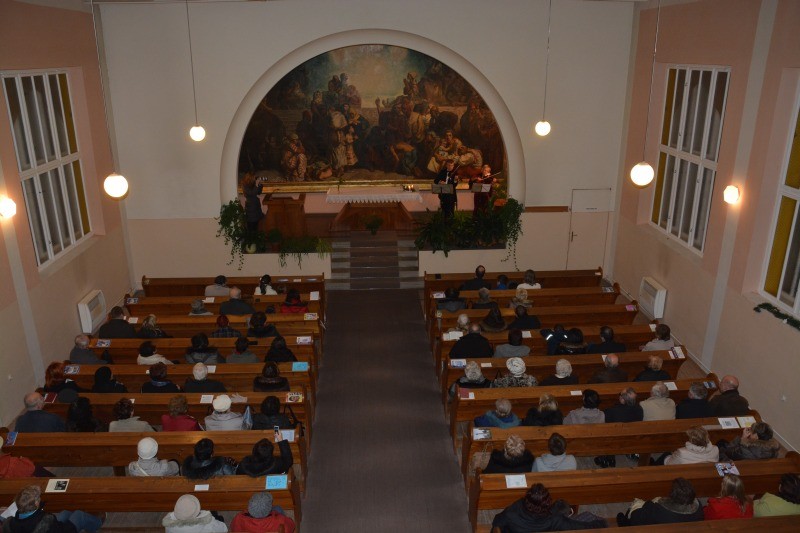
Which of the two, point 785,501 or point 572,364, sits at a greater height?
point 785,501

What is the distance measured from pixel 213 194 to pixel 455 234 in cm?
514

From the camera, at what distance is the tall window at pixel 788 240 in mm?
8180

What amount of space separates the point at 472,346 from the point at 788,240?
4352 millimetres

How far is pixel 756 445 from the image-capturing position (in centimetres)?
625

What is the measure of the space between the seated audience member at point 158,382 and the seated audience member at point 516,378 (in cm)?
395

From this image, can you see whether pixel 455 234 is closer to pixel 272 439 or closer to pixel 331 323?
pixel 331 323

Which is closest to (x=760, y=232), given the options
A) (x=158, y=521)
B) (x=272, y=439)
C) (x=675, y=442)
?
(x=675, y=442)

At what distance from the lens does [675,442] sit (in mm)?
6902

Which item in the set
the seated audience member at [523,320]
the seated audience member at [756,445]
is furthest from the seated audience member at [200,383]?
the seated audience member at [756,445]

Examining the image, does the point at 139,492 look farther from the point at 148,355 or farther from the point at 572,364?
the point at 572,364

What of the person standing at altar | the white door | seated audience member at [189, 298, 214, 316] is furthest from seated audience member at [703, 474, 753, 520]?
the person standing at altar

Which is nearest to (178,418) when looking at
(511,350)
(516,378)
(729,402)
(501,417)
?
(501,417)

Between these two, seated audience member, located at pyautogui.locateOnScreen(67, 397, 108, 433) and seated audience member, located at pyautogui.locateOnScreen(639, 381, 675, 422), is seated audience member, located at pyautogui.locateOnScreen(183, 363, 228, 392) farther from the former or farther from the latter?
seated audience member, located at pyautogui.locateOnScreen(639, 381, 675, 422)

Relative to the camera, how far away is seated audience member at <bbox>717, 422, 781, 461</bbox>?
624 centimetres
